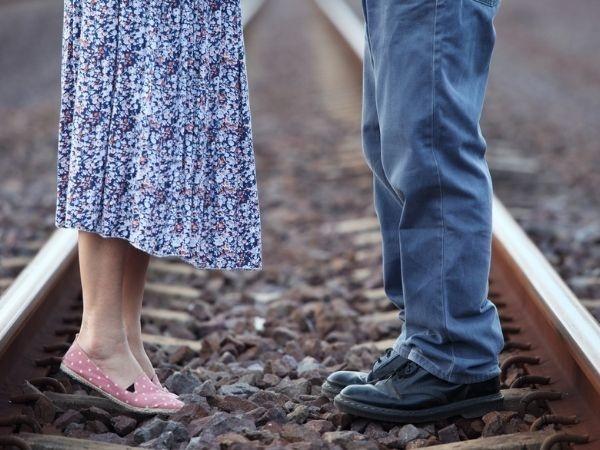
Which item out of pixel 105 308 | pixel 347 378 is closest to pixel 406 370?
pixel 347 378

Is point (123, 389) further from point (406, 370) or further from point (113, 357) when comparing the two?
point (406, 370)

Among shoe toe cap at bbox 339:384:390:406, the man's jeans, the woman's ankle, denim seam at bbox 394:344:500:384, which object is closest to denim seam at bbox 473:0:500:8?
the man's jeans

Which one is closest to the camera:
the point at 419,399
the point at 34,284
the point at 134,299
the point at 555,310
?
the point at 419,399

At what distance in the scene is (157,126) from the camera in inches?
93.7

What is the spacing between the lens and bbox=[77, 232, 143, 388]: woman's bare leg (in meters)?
2.46

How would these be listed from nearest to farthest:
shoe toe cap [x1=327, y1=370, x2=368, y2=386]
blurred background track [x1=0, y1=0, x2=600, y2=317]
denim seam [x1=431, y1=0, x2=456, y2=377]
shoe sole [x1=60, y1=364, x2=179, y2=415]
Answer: denim seam [x1=431, y1=0, x2=456, y2=377] < shoe sole [x1=60, y1=364, x2=179, y2=415] < shoe toe cap [x1=327, y1=370, x2=368, y2=386] < blurred background track [x1=0, y1=0, x2=600, y2=317]

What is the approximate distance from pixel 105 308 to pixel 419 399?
79cm

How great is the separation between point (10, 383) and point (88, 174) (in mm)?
620

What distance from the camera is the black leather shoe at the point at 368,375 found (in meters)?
2.53

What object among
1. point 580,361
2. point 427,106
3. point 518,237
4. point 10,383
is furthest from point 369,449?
point 518,237

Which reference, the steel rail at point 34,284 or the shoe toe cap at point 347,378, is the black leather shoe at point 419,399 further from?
the steel rail at point 34,284

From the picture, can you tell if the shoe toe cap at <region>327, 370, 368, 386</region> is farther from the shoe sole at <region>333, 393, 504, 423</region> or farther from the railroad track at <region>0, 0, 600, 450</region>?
the shoe sole at <region>333, 393, 504, 423</region>

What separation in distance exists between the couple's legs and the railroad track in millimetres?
122

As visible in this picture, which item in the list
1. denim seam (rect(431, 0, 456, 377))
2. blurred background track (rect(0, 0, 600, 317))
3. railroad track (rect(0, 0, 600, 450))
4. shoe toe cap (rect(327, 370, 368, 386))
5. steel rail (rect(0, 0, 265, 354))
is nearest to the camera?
denim seam (rect(431, 0, 456, 377))
